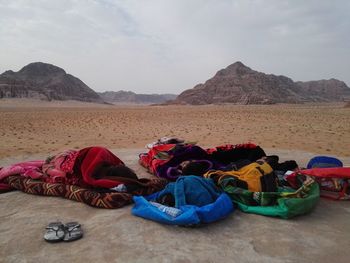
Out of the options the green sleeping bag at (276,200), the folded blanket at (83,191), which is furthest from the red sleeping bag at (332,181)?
the folded blanket at (83,191)

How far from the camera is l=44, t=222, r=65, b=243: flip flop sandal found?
3322mm

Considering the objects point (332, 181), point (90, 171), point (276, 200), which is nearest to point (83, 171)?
point (90, 171)

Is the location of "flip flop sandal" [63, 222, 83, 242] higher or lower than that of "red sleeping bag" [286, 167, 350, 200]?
lower

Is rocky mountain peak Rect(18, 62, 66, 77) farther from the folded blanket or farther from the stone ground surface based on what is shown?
the stone ground surface

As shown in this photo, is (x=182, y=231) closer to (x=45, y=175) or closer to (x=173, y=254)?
(x=173, y=254)

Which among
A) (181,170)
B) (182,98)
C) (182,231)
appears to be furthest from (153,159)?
(182,98)

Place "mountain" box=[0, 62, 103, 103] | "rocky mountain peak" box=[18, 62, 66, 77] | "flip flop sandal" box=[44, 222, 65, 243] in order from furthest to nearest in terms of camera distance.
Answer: "rocky mountain peak" box=[18, 62, 66, 77] → "mountain" box=[0, 62, 103, 103] → "flip flop sandal" box=[44, 222, 65, 243]

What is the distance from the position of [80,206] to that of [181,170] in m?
1.92

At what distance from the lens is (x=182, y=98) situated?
102500mm

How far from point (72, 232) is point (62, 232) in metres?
0.10

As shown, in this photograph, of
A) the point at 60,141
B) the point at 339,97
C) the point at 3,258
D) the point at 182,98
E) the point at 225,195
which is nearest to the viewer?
the point at 3,258

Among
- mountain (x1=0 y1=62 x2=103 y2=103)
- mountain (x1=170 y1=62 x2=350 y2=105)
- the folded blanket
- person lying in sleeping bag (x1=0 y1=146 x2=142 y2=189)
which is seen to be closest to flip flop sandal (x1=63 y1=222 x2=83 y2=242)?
the folded blanket

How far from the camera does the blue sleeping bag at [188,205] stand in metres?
3.67

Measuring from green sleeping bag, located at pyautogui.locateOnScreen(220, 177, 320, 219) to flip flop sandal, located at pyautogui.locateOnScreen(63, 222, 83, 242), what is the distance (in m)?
2.06
